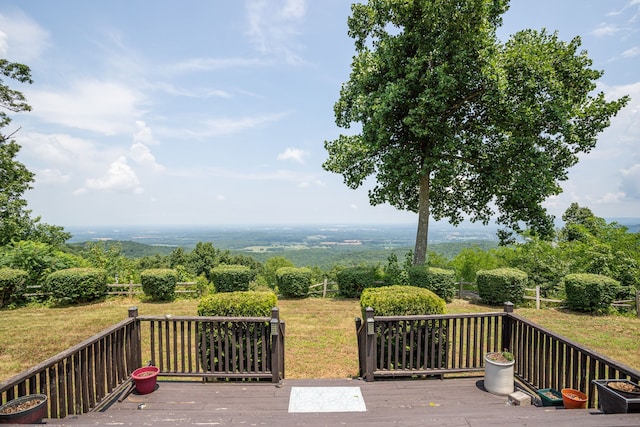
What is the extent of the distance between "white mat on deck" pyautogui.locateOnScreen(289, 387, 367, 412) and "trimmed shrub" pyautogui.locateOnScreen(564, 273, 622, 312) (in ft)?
36.4

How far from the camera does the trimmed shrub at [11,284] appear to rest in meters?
11.6

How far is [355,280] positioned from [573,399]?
33.4 ft

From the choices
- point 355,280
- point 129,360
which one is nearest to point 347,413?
point 129,360

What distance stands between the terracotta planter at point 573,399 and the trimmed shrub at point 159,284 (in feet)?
44.8

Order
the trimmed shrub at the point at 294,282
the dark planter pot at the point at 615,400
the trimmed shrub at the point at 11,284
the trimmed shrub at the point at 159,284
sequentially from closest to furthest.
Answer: the dark planter pot at the point at 615,400
the trimmed shrub at the point at 11,284
the trimmed shrub at the point at 159,284
the trimmed shrub at the point at 294,282

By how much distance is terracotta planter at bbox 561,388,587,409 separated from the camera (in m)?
3.62

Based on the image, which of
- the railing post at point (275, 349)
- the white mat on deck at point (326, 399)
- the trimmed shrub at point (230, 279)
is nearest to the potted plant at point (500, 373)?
the white mat on deck at point (326, 399)

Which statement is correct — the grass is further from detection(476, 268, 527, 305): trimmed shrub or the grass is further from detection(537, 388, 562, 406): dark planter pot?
detection(537, 388, 562, 406): dark planter pot

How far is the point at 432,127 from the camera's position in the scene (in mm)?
11570

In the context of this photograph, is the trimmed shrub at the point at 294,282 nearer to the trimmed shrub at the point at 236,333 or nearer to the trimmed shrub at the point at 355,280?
the trimmed shrub at the point at 355,280

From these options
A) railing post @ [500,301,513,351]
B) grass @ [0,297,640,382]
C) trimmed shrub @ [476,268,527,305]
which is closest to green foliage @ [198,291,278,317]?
grass @ [0,297,640,382]

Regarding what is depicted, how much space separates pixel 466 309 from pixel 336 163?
8.03 metres

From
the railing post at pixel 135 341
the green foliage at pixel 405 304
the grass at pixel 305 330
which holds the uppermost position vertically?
the green foliage at pixel 405 304

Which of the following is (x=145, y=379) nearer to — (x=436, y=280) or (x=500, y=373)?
(x=500, y=373)
